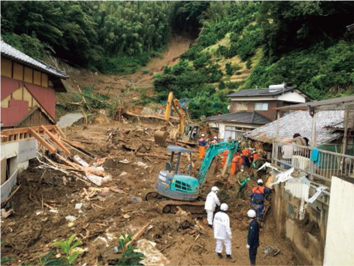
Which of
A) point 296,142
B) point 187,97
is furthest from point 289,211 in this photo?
point 187,97

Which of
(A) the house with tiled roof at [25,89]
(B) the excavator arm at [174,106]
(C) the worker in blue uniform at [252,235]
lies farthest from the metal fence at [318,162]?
(A) the house with tiled roof at [25,89]

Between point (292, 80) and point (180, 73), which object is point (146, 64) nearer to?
point (180, 73)

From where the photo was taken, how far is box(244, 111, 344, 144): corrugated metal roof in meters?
11.2

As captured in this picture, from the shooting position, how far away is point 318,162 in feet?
26.5

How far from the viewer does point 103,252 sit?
7375 millimetres

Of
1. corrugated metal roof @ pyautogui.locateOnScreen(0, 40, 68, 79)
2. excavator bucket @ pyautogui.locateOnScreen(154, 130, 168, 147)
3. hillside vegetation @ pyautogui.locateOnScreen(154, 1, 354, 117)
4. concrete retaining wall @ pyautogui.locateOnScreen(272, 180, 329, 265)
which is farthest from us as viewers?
hillside vegetation @ pyautogui.locateOnScreen(154, 1, 354, 117)

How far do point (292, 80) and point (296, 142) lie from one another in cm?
1856

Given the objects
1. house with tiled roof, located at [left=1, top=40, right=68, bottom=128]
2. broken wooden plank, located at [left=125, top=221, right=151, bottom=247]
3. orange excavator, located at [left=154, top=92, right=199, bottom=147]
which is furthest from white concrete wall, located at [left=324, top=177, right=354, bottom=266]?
house with tiled roof, located at [left=1, top=40, right=68, bottom=128]

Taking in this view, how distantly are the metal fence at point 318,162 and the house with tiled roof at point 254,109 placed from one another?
904 centimetres

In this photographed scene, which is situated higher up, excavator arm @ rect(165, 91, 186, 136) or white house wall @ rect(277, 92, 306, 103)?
white house wall @ rect(277, 92, 306, 103)

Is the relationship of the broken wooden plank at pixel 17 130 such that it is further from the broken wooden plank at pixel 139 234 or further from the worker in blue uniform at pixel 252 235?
the worker in blue uniform at pixel 252 235

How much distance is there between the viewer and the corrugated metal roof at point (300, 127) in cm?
1119

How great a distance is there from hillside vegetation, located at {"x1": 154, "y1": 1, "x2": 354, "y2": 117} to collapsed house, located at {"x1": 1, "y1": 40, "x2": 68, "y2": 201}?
18.4m

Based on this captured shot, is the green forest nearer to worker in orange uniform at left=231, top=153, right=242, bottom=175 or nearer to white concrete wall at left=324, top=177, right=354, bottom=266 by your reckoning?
worker in orange uniform at left=231, top=153, right=242, bottom=175
